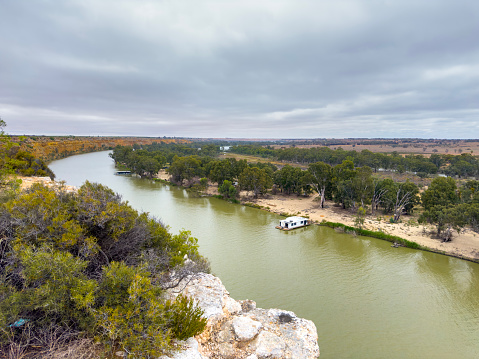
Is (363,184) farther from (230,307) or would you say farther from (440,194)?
(230,307)

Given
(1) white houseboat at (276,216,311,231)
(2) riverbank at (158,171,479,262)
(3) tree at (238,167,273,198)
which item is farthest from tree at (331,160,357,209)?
(3) tree at (238,167,273,198)

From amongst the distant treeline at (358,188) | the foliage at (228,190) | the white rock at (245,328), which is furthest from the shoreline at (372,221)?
the white rock at (245,328)

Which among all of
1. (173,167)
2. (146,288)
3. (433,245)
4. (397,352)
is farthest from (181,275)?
(173,167)

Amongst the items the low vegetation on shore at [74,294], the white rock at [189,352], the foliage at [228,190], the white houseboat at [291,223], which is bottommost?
the white houseboat at [291,223]

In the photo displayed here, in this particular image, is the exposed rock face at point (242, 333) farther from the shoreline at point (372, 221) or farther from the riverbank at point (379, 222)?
the riverbank at point (379, 222)

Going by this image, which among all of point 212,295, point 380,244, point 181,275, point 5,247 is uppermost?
point 5,247

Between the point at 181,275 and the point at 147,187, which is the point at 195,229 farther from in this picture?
the point at 147,187
